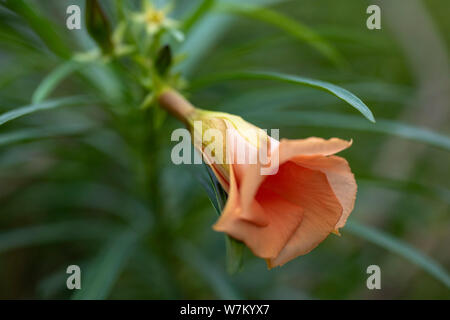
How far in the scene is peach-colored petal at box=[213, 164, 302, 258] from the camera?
386 millimetres

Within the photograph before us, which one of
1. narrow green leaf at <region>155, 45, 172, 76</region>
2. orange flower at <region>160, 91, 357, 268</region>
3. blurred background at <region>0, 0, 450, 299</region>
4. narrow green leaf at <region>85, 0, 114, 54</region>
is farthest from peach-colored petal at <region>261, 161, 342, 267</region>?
narrow green leaf at <region>85, 0, 114, 54</region>

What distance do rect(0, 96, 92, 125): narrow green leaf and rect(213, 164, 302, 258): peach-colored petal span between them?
26cm

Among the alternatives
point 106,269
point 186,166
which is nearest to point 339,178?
point 186,166

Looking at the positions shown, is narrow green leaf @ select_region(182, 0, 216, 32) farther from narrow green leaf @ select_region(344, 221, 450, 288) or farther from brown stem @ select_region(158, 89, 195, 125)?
narrow green leaf @ select_region(344, 221, 450, 288)

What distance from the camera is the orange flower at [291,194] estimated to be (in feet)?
1.33

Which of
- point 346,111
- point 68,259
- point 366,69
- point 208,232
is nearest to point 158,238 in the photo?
point 208,232

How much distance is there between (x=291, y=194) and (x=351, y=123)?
13.7 inches

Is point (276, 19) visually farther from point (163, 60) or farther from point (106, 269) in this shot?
point (106, 269)

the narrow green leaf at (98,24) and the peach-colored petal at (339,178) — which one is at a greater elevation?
the narrow green leaf at (98,24)

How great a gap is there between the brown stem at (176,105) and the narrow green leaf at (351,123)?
0.24m

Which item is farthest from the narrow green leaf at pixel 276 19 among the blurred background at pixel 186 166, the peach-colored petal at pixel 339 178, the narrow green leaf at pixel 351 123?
the peach-colored petal at pixel 339 178

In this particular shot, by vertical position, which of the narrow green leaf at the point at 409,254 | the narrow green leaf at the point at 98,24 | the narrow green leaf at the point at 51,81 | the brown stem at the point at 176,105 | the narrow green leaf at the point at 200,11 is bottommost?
the narrow green leaf at the point at 409,254

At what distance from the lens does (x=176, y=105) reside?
59 centimetres

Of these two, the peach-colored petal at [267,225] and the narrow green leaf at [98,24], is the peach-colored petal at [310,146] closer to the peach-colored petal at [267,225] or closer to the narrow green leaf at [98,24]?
the peach-colored petal at [267,225]
